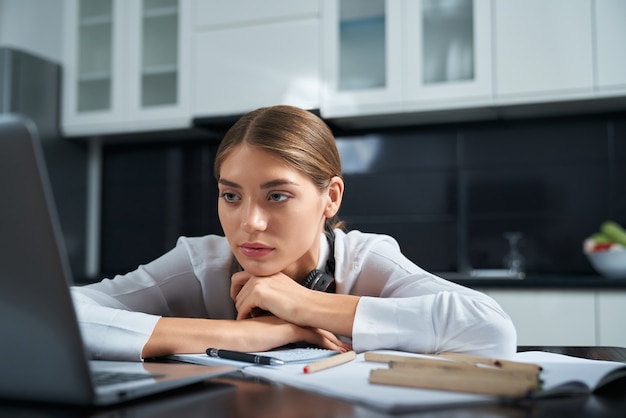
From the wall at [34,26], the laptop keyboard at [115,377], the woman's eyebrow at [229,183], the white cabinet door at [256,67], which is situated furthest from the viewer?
the wall at [34,26]

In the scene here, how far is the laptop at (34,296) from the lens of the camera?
1.74 ft

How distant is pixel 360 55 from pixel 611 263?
1.29m

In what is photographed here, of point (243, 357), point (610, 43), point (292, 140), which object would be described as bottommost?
point (243, 357)

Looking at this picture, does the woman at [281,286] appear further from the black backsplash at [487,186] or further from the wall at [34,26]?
the wall at [34,26]

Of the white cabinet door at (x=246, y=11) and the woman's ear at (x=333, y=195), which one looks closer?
the woman's ear at (x=333, y=195)

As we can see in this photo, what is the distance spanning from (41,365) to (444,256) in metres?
2.49

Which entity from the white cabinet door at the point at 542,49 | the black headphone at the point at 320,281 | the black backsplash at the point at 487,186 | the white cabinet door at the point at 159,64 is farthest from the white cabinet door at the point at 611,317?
the white cabinet door at the point at 159,64

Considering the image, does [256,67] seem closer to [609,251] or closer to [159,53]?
[159,53]

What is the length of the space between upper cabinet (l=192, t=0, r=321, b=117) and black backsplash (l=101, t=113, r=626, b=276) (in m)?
0.36

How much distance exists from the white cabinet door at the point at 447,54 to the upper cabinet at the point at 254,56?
41 centimetres

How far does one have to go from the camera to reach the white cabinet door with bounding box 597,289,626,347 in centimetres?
223

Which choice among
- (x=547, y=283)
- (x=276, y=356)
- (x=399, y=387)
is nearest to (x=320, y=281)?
(x=276, y=356)

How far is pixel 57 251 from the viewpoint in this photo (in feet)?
1.75

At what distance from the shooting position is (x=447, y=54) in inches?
107
